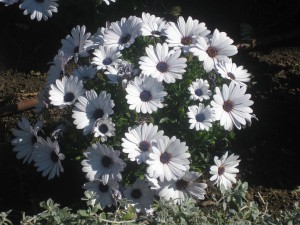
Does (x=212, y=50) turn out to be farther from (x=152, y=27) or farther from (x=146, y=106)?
(x=146, y=106)

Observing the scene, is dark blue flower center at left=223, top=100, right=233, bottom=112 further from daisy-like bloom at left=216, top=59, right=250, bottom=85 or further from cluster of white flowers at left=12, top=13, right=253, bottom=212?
daisy-like bloom at left=216, top=59, right=250, bottom=85

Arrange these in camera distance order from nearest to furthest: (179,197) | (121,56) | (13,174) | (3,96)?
(179,197)
(121,56)
(13,174)
(3,96)

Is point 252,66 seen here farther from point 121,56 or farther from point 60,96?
point 60,96

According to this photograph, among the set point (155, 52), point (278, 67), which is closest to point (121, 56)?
point (155, 52)

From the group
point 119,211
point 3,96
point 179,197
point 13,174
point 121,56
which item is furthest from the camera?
point 3,96

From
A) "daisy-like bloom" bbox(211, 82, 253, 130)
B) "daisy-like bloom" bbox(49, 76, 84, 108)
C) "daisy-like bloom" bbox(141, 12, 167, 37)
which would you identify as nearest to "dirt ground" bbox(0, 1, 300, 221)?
"daisy-like bloom" bbox(211, 82, 253, 130)

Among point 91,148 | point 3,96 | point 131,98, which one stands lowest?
point 91,148
